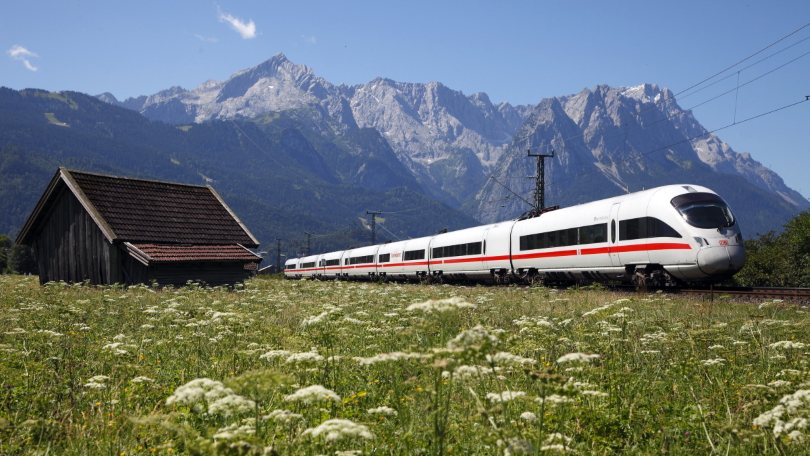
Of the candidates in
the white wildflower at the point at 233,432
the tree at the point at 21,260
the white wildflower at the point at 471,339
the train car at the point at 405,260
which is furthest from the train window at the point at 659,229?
the tree at the point at 21,260

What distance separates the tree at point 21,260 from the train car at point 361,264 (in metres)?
52.8

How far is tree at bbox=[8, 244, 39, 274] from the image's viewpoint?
2975 inches

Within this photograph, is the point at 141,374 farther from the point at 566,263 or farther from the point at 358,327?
the point at 566,263

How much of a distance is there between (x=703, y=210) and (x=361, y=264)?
1348 inches

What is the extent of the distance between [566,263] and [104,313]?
16441 mm

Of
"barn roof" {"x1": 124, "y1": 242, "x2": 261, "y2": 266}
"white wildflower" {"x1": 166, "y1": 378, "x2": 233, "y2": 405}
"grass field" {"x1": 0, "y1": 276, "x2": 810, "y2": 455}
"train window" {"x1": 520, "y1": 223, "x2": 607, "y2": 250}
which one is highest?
"train window" {"x1": 520, "y1": 223, "x2": 607, "y2": 250}

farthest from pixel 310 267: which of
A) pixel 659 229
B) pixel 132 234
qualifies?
pixel 659 229

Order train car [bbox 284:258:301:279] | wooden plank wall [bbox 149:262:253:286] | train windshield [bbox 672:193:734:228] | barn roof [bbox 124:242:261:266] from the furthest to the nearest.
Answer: train car [bbox 284:258:301:279] → wooden plank wall [bbox 149:262:253:286] → barn roof [bbox 124:242:261:266] → train windshield [bbox 672:193:734:228]

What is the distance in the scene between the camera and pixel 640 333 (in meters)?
7.98

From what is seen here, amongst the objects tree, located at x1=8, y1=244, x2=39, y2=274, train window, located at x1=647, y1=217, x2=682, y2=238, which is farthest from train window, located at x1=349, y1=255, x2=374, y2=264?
tree, located at x1=8, y1=244, x2=39, y2=274

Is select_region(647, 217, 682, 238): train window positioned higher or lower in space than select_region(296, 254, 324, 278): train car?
higher

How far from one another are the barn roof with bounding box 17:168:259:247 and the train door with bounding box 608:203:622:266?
14.7m

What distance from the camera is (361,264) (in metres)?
47.1

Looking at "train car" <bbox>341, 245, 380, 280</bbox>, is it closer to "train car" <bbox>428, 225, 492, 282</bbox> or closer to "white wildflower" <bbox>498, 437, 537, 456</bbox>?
"train car" <bbox>428, 225, 492, 282</bbox>
